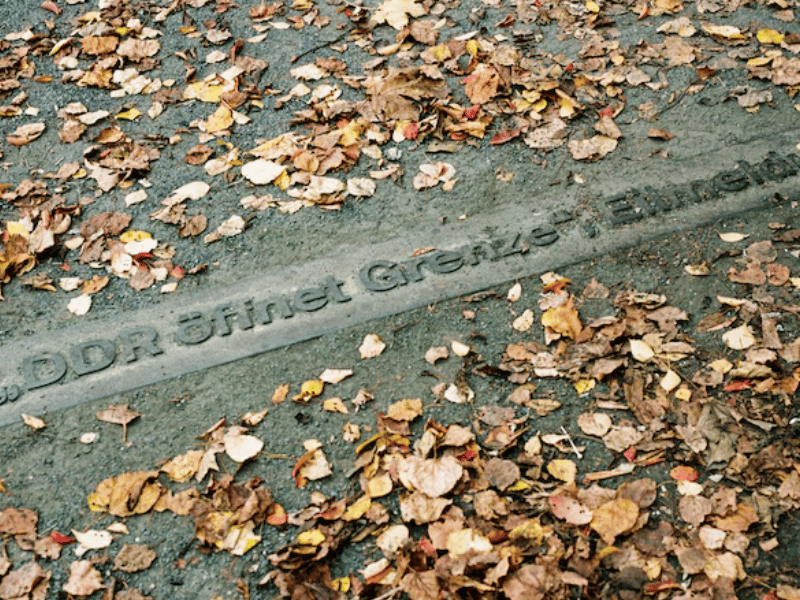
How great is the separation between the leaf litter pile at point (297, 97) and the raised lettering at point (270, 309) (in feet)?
1.20

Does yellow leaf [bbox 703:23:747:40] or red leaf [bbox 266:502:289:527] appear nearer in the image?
red leaf [bbox 266:502:289:527]

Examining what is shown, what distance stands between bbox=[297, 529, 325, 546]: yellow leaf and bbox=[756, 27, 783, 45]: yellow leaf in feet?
11.7

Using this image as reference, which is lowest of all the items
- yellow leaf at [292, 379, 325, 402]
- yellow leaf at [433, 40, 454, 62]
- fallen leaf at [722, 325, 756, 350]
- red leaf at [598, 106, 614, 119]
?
yellow leaf at [292, 379, 325, 402]

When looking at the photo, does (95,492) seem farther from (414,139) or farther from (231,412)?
(414,139)

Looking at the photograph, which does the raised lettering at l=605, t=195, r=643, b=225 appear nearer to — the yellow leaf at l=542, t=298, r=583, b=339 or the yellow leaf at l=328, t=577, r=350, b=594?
the yellow leaf at l=542, t=298, r=583, b=339

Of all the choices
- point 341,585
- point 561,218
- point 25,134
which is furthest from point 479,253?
point 25,134

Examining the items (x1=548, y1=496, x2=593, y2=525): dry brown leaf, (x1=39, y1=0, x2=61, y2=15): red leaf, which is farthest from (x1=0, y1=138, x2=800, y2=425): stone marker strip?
(x1=39, y1=0, x2=61, y2=15): red leaf

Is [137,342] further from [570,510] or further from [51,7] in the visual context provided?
[51,7]

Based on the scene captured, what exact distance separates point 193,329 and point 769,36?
3.45m

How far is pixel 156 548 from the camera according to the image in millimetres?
2473

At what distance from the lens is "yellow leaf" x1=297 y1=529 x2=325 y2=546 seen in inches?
95.0

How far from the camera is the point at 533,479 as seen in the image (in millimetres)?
2520

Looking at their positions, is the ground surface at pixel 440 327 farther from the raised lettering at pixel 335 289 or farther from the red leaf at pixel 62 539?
the raised lettering at pixel 335 289

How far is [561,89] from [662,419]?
203 centimetres
